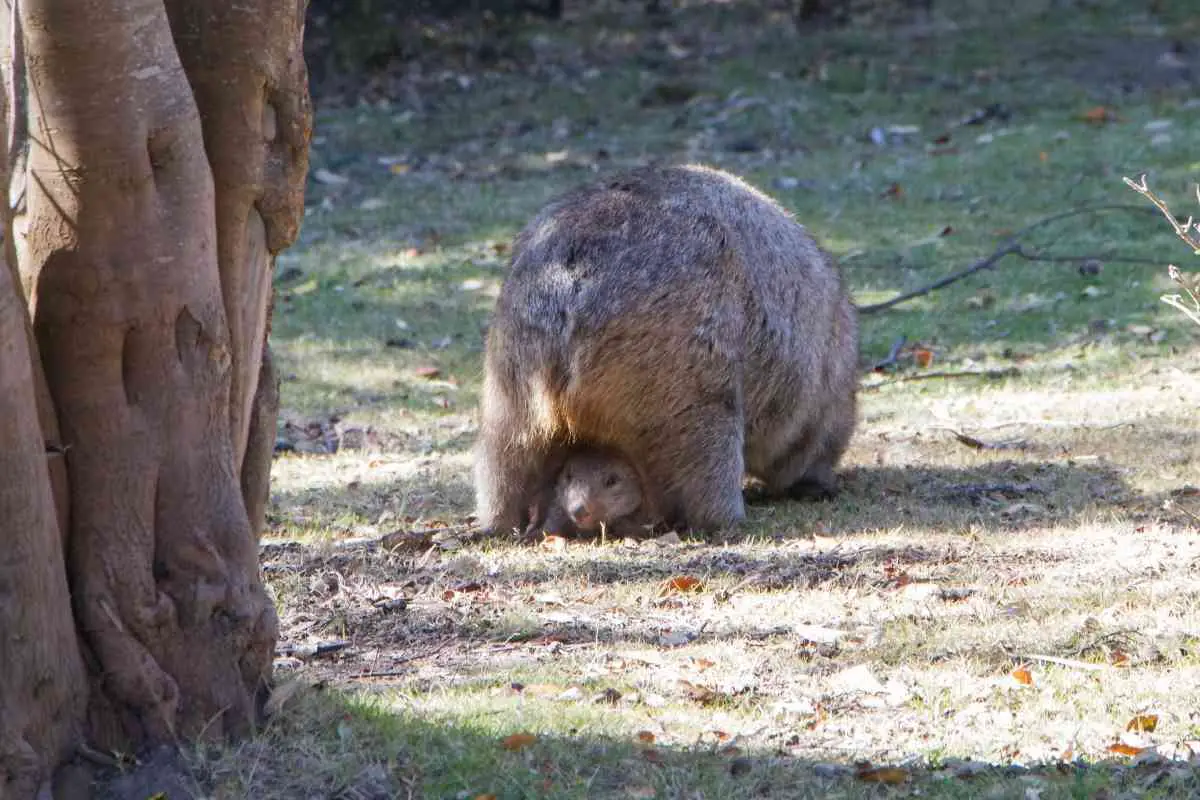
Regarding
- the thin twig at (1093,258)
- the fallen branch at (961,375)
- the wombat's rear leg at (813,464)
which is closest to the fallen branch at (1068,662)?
the wombat's rear leg at (813,464)

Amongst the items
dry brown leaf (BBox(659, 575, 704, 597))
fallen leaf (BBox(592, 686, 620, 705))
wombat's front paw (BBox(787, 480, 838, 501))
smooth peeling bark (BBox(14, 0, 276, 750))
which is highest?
smooth peeling bark (BBox(14, 0, 276, 750))

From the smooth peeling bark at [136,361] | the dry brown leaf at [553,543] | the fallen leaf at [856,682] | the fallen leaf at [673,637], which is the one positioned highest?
the smooth peeling bark at [136,361]

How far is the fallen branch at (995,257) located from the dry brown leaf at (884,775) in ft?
18.0

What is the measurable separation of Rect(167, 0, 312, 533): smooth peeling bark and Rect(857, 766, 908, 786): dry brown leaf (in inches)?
→ 67.7

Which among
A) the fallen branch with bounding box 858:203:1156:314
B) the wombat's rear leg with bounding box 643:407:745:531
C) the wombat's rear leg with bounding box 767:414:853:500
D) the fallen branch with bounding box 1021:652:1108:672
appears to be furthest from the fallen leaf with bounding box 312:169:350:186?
the fallen branch with bounding box 1021:652:1108:672

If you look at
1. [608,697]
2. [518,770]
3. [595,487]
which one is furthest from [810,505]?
[518,770]

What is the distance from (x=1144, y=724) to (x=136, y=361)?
263 centimetres

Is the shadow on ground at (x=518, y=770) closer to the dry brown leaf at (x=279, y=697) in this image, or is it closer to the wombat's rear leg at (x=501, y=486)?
the dry brown leaf at (x=279, y=697)

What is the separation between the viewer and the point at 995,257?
10109 mm

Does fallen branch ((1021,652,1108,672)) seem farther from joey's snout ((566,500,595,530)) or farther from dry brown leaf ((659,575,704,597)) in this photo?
joey's snout ((566,500,595,530))

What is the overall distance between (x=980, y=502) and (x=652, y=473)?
1528 mm

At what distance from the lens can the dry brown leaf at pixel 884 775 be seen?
4043mm

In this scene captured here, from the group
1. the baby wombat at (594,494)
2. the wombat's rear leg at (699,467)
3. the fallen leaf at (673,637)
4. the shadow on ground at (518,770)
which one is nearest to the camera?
the shadow on ground at (518,770)

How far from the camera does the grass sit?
4.21 metres
